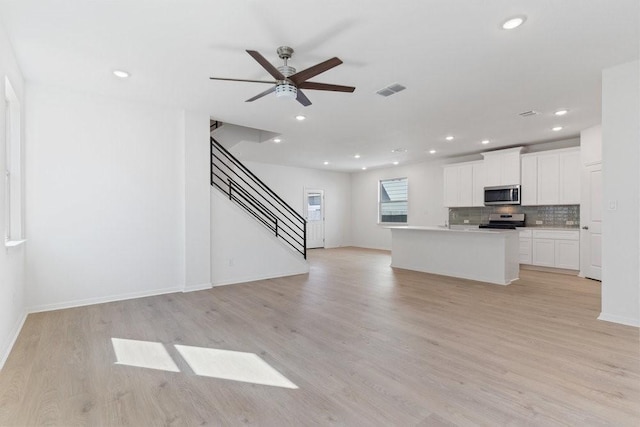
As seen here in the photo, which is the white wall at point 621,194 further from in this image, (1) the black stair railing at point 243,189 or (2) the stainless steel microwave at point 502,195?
(1) the black stair railing at point 243,189

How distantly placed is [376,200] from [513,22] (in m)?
8.43

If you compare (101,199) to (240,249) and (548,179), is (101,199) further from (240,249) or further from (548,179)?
(548,179)

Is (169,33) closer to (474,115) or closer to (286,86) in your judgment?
(286,86)

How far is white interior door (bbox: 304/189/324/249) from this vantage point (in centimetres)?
1077

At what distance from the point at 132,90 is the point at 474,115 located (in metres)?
5.05

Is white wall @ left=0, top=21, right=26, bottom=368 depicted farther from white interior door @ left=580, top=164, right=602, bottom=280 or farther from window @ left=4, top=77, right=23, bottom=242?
white interior door @ left=580, top=164, right=602, bottom=280

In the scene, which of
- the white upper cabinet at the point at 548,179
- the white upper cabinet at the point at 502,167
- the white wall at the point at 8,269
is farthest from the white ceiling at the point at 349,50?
the white upper cabinet at the point at 502,167

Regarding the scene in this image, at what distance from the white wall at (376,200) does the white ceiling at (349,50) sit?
4117 millimetres

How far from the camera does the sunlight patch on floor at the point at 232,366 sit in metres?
2.29

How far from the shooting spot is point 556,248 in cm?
638

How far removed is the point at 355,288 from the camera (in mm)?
5086

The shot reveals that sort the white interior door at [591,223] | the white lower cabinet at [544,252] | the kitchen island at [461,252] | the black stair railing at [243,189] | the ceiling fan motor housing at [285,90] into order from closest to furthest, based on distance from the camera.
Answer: the ceiling fan motor housing at [285,90] → the kitchen island at [461,252] → the white interior door at [591,223] → the black stair railing at [243,189] → the white lower cabinet at [544,252]

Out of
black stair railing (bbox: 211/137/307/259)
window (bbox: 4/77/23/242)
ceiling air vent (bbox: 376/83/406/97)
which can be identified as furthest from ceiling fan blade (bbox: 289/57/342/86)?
window (bbox: 4/77/23/242)

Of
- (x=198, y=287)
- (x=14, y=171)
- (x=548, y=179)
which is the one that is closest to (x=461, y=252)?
(x=548, y=179)
